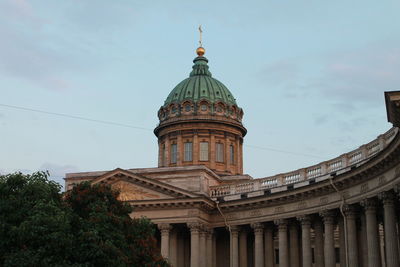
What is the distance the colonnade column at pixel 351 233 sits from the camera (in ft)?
155

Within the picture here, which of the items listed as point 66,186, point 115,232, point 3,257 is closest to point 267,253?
→ point 66,186

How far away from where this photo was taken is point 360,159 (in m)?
47.7

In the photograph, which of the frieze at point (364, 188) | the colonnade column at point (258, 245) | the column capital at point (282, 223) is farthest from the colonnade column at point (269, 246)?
the frieze at point (364, 188)

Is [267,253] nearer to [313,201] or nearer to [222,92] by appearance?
[313,201]

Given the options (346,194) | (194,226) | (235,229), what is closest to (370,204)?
(346,194)

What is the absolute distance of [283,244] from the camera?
183 ft

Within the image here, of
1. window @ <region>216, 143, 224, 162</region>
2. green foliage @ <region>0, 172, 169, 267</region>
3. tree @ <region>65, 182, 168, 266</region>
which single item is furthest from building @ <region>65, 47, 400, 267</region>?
green foliage @ <region>0, 172, 169, 267</region>

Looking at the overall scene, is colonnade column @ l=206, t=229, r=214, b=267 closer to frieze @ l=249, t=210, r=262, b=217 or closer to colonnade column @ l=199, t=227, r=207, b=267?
colonnade column @ l=199, t=227, r=207, b=267

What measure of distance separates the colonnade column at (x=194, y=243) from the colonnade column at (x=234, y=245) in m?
2.99

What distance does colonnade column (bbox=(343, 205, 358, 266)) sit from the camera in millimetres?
47281

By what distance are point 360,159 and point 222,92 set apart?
3406 cm

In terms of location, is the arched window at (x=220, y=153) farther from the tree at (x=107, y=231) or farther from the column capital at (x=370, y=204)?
the tree at (x=107, y=231)

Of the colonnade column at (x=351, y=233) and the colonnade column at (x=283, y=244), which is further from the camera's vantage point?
the colonnade column at (x=283, y=244)

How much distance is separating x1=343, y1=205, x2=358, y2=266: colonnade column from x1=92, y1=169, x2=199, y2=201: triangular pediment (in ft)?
51.7
